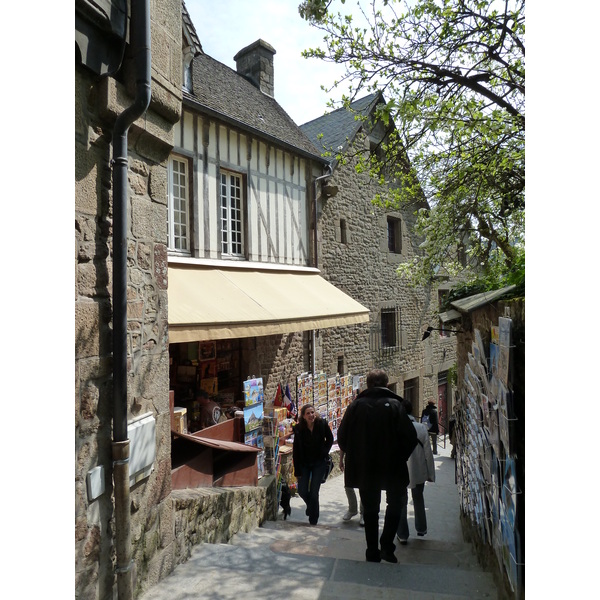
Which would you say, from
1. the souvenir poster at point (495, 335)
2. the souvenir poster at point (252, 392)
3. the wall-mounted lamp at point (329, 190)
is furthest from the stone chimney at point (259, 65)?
the souvenir poster at point (495, 335)

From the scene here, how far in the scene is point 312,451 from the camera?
17.4 ft

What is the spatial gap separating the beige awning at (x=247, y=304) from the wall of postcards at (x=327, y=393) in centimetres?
145

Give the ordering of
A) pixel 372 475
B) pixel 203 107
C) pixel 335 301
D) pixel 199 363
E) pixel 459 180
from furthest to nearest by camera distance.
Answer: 1. pixel 335 301
2. pixel 199 363
3. pixel 203 107
4. pixel 459 180
5. pixel 372 475

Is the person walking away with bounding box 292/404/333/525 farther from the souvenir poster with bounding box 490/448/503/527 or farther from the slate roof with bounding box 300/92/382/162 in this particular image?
the slate roof with bounding box 300/92/382/162

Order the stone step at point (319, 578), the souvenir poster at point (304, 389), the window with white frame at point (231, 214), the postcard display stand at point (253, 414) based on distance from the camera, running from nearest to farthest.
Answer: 1. the stone step at point (319, 578)
2. the postcard display stand at point (253, 414)
3. the window with white frame at point (231, 214)
4. the souvenir poster at point (304, 389)

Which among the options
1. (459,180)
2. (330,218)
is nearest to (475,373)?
(459,180)

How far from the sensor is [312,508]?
17.4 feet

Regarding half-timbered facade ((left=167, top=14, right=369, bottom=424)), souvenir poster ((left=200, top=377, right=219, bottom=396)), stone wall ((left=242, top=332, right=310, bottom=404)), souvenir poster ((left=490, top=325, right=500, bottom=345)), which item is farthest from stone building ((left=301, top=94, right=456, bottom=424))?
souvenir poster ((left=490, top=325, right=500, bottom=345))

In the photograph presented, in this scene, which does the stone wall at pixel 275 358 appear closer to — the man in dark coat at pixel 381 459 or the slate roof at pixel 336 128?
the slate roof at pixel 336 128

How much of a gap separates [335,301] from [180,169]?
404 centimetres

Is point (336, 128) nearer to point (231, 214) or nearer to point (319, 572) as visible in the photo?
point (231, 214)

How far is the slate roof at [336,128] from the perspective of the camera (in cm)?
1164

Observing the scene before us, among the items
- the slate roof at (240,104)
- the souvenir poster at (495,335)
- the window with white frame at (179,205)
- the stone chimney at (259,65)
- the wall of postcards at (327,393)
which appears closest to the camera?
the souvenir poster at (495,335)

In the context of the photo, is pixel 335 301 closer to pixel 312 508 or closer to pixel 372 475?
pixel 312 508
